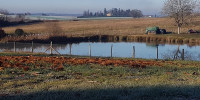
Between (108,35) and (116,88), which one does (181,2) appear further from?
(116,88)

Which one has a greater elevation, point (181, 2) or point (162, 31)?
point (181, 2)

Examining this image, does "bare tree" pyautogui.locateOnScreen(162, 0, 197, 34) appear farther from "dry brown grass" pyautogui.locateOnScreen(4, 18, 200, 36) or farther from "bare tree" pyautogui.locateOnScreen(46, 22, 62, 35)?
"bare tree" pyautogui.locateOnScreen(46, 22, 62, 35)

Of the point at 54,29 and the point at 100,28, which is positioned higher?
the point at 100,28

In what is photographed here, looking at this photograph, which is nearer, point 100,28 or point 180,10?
point 180,10

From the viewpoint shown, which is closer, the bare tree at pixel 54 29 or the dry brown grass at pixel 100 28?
the bare tree at pixel 54 29

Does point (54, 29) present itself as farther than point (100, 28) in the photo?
No

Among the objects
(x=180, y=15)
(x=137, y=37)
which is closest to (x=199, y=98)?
(x=137, y=37)

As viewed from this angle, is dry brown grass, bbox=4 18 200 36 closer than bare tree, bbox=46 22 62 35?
No

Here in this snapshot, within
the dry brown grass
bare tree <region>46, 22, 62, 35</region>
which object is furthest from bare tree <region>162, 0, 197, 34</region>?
bare tree <region>46, 22, 62, 35</region>

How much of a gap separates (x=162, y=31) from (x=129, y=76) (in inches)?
2494

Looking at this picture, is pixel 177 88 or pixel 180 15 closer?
pixel 177 88

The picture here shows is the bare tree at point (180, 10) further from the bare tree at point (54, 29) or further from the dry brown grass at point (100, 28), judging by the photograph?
the bare tree at point (54, 29)

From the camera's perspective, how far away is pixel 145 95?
812 centimetres

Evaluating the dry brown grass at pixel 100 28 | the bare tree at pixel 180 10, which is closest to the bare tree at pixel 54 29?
the dry brown grass at pixel 100 28
